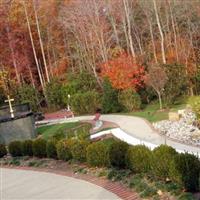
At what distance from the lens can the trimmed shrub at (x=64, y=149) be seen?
14344mm

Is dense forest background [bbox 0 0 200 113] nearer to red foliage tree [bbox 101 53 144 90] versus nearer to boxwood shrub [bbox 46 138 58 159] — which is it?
red foliage tree [bbox 101 53 144 90]

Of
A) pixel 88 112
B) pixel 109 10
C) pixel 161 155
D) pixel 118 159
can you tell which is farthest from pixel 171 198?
pixel 109 10

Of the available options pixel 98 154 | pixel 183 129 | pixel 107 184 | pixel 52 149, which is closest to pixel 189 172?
pixel 107 184

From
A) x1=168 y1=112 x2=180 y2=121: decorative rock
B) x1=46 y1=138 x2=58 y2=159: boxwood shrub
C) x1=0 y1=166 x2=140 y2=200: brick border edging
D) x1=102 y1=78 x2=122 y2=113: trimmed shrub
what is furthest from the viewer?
x1=102 y1=78 x2=122 y2=113: trimmed shrub

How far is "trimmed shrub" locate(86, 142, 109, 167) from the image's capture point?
12.5 metres

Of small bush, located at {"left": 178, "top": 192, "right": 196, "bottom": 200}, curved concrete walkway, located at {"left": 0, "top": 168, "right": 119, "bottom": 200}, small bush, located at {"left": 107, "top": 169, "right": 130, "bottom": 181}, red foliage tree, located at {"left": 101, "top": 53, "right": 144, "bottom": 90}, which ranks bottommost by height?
curved concrete walkway, located at {"left": 0, "top": 168, "right": 119, "bottom": 200}

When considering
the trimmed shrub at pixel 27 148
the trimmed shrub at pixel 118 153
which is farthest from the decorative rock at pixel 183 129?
the trimmed shrub at pixel 27 148

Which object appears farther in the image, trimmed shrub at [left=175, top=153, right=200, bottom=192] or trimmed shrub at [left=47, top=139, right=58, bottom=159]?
trimmed shrub at [left=47, top=139, right=58, bottom=159]

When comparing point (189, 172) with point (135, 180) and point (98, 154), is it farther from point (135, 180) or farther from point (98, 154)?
point (98, 154)

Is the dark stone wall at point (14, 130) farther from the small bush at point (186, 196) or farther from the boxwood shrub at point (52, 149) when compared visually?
the small bush at point (186, 196)

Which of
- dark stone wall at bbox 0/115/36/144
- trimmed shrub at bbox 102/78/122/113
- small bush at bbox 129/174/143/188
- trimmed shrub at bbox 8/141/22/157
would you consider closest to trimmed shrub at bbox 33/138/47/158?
trimmed shrub at bbox 8/141/22/157

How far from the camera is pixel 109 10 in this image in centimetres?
4209

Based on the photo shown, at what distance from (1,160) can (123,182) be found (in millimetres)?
7421

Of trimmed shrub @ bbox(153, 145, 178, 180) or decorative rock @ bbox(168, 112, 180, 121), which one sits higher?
trimmed shrub @ bbox(153, 145, 178, 180)
